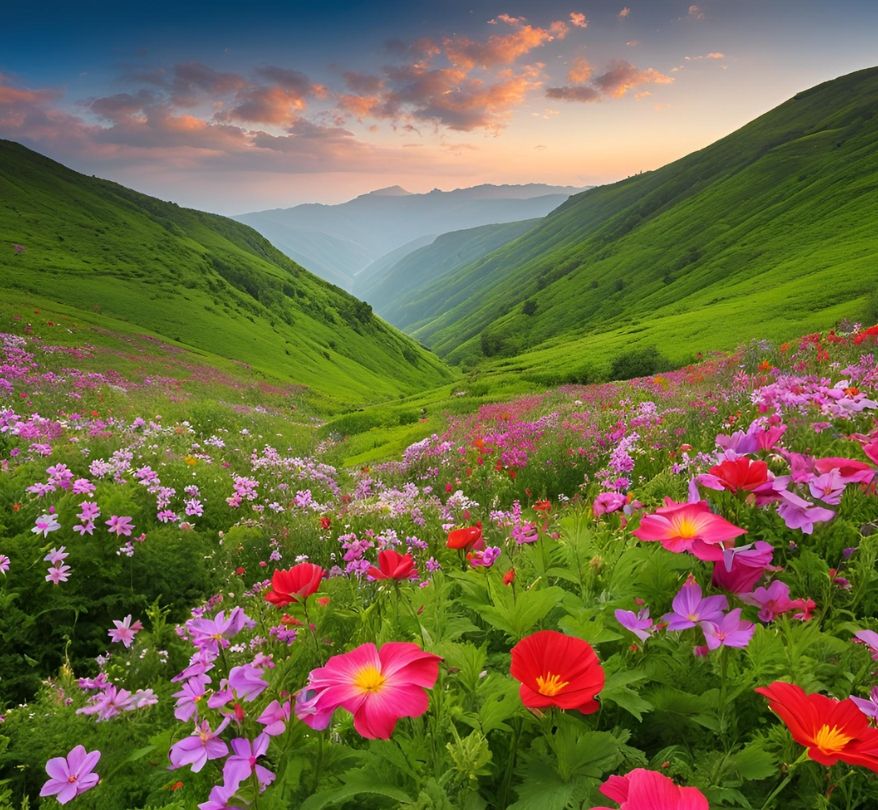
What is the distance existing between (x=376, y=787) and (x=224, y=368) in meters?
59.1

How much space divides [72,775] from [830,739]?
2346 millimetres

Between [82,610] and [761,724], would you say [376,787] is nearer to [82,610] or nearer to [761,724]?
[761,724]

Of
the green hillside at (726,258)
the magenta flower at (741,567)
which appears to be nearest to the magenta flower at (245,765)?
the magenta flower at (741,567)

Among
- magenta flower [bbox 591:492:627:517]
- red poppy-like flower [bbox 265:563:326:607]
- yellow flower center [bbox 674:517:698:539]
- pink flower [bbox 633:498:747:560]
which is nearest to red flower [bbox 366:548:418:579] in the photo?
red poppy-like flower [bbox 265:563:326:607]

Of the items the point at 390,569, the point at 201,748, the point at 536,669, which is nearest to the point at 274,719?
the point at 201,748

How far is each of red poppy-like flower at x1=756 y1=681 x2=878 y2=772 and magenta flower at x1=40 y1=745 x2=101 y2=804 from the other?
210 cm

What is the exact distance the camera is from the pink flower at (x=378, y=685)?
1.25m

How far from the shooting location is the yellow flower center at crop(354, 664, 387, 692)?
136 cm

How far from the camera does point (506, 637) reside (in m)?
2.45

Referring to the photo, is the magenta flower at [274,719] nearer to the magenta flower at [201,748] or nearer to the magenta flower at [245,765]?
the magenta flower at [245,765]

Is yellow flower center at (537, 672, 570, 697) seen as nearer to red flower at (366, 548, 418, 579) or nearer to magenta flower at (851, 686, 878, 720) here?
red flower at (366, 548, 418, 579)

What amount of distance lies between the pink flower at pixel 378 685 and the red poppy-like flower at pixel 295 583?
0.53 metres

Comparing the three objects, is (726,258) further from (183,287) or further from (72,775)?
(72,775)

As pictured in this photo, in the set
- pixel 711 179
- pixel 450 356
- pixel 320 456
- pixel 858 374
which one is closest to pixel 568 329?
pixel 450 356
